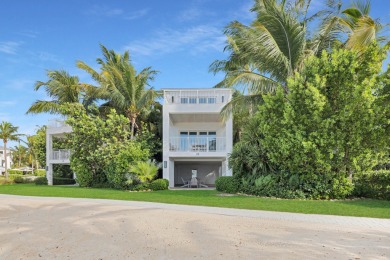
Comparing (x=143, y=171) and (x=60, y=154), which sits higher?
(x=60, y=154)

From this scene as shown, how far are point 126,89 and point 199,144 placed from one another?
20.2ft

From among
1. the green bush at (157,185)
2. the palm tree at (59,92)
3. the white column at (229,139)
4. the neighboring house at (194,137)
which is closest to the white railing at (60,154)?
the palm tree at (59,92)

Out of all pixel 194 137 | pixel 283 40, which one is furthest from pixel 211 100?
pixel 283 40

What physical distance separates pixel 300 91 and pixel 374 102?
2.74 metres

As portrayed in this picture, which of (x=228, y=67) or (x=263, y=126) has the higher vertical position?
(x=228, y=67)

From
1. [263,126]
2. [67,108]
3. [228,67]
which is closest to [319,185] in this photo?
[263,126]

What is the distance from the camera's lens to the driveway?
5.74 metres

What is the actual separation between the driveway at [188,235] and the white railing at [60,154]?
17.0m

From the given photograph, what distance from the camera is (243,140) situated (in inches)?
660

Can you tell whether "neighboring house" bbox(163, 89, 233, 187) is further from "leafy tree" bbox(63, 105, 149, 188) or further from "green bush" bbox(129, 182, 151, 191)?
"green bush" bbox(129, 182, 151, 191)

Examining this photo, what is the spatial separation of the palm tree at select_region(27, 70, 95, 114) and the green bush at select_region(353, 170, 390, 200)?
19386 mm

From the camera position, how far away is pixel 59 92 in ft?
86.9

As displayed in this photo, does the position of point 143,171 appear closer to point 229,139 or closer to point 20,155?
point 229,139

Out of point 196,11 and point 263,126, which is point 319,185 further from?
point 196,11
